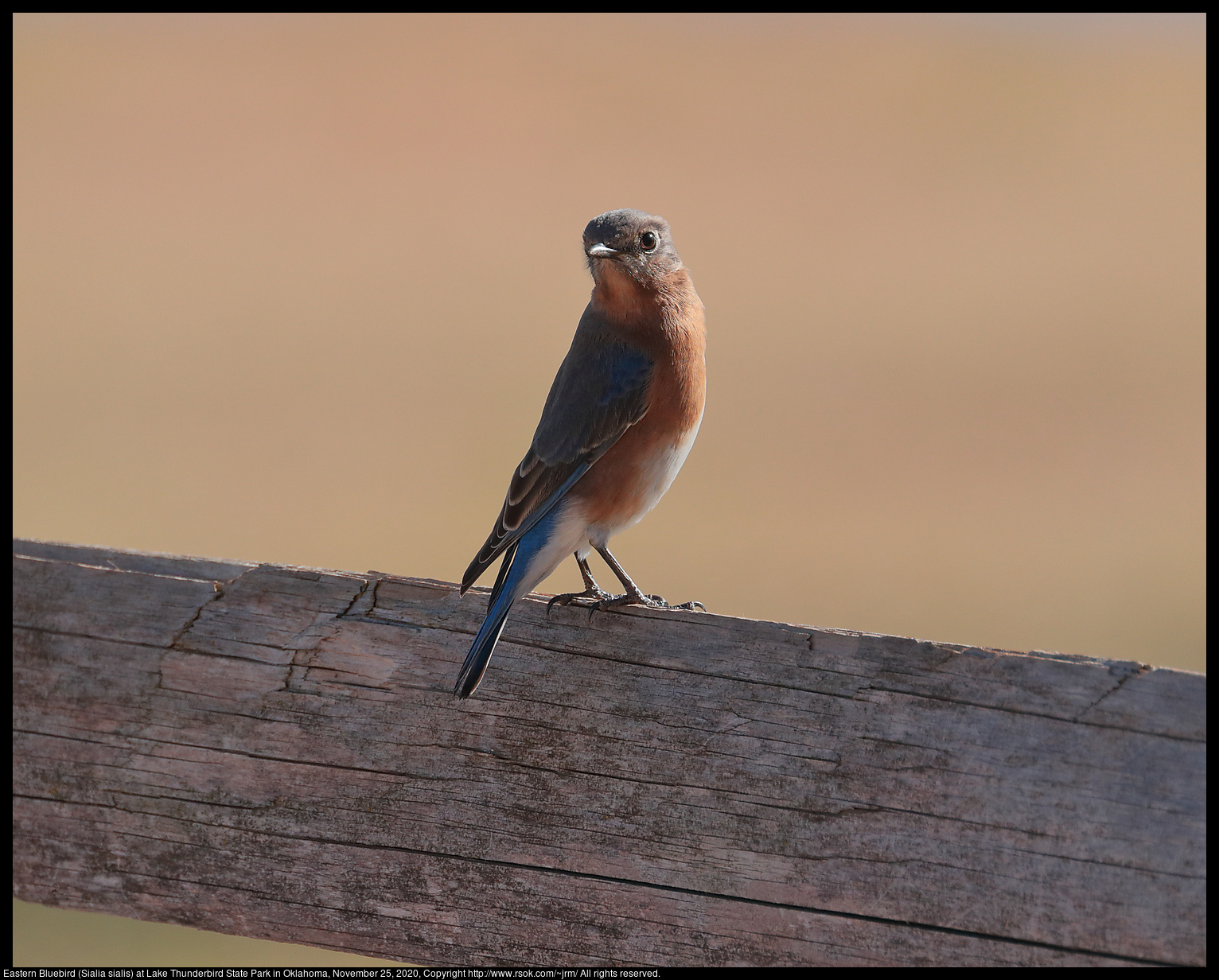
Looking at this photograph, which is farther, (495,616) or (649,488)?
(649,488)

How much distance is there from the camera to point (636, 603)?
3.08 meters

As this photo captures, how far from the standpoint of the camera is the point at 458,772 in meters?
2.42

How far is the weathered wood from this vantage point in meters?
2.09

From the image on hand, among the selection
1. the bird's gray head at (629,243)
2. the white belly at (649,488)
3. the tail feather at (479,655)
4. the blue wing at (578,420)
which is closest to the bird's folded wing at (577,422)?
the blue wing at (578,420)

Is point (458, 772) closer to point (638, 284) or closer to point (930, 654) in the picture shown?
point (930, 654)

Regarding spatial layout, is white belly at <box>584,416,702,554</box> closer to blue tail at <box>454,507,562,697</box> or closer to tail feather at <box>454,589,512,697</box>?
blue tail at <box>454,507,562,697</box>

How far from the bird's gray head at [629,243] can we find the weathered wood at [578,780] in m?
1.67

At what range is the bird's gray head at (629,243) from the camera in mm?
3867

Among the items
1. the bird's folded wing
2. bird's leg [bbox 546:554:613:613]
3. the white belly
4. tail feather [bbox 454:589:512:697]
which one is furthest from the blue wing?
tail feather [bbox 454:589:512:697]

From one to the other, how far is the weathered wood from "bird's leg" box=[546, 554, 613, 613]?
0.06 m

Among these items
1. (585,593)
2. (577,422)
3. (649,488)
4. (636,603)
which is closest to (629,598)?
(636,603)

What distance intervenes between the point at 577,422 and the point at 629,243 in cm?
72

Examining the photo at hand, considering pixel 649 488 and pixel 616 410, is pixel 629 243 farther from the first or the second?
pixel 649 488

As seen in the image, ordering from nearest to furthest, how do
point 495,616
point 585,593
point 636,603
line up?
1. point 495,616
2. point 585,593
3. point 636,603
